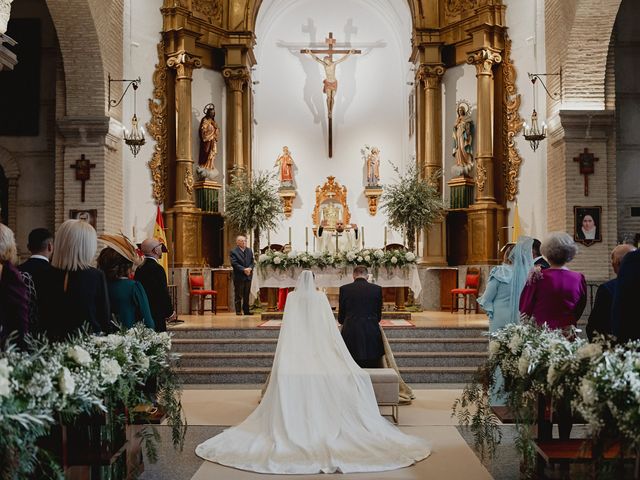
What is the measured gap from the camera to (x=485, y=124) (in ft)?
52.4

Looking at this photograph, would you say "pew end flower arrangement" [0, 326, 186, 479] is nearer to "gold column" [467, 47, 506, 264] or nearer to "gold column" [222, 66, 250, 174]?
"gold column" [467, 47, 506, 264]

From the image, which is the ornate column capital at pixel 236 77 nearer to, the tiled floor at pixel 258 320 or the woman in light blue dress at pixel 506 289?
the tiled floor at pixel 258 320

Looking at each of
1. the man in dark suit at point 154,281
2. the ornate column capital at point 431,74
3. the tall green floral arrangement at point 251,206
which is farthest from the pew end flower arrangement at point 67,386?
the ornate column capital at point 431,74

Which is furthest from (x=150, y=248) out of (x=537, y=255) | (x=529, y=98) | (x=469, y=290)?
(x=529, y=98)

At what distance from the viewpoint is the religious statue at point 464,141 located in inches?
647

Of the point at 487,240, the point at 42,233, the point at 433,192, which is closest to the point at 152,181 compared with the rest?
the point at 433,192

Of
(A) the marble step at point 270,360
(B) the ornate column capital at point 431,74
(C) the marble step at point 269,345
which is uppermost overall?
(B) the ornate column capital at point 431,74

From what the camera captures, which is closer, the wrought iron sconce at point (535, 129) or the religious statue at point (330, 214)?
the wrought iron sconce at point (535, 129)

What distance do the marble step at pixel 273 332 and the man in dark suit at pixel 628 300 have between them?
24.1 feet

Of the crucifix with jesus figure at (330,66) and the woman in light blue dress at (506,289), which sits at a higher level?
the crucifix with jesus figure at (330,66)

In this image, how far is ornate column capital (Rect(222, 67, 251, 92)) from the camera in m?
17.3

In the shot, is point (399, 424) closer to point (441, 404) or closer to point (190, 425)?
point (441, 404)

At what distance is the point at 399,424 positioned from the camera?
24.6 feet

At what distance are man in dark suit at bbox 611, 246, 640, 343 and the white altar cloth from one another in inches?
352
